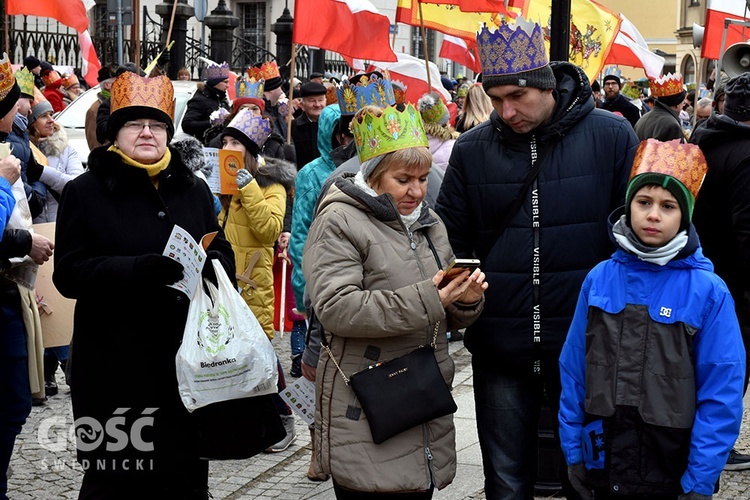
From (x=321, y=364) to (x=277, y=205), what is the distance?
3.22 meters

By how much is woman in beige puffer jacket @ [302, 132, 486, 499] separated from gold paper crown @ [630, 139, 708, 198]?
0.69 m

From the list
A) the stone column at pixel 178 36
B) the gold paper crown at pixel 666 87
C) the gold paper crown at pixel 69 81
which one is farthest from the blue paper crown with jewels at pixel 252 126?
the stone column at pixel 178 36

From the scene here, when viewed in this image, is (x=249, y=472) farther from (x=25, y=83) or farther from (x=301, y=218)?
(x=25, y=83)

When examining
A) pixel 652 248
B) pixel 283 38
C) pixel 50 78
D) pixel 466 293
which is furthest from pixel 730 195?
pixel 283 38

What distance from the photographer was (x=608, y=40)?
12414 mm

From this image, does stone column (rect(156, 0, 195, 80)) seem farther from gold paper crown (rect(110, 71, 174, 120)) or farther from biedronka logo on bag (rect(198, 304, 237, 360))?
biedronka logo on bag (rect(198, 304, 237, 360))

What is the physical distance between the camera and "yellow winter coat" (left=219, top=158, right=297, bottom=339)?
→ 716 cm

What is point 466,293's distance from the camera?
3973 millimetres

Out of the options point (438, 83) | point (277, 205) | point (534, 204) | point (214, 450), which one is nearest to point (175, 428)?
point (214, 450)

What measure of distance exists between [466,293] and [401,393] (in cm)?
40

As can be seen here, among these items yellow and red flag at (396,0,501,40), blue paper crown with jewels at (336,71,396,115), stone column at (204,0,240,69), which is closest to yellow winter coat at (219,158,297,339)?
blue paper crown with jewels at (336,71,396,115)

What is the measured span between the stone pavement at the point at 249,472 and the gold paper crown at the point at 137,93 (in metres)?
2.11

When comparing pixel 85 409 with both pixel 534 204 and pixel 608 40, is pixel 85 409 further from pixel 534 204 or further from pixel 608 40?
pixel 608 40

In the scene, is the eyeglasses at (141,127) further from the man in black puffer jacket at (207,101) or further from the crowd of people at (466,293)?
the man in black puffer jacket at (207,101)
